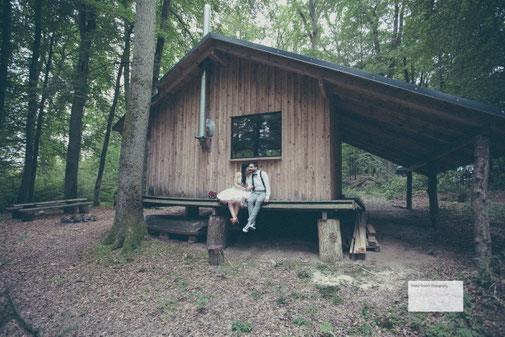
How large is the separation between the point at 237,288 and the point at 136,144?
4291 mm

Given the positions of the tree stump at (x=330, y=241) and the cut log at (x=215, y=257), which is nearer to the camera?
the cut log at (x=215, y=257)

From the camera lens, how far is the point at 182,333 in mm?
3207

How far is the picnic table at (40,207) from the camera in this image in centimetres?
941

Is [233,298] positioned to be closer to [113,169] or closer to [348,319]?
[348,319]

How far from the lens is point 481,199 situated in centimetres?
500

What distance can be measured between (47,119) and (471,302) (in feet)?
58.9

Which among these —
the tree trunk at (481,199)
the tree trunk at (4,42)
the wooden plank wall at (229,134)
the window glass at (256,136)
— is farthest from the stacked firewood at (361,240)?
the tree trunk at (4,42)

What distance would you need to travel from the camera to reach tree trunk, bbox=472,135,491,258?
494cm

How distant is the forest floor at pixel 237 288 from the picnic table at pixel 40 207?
220cm

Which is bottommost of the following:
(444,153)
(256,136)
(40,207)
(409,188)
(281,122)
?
(40,207)

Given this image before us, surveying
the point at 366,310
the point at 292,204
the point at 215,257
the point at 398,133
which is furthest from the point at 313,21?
the point at 366,310

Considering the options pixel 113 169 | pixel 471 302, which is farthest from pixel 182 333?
pixel 113 169

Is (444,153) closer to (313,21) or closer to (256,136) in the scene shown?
(256,136)

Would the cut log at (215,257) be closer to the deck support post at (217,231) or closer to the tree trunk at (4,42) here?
the deck support post at (217,231)
